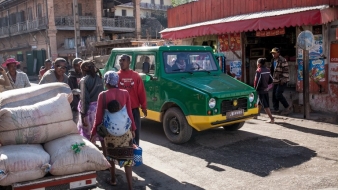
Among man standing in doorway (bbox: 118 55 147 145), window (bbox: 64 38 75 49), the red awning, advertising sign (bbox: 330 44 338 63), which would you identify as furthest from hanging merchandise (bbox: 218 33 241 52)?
window (bbox: 64 38 75 49)

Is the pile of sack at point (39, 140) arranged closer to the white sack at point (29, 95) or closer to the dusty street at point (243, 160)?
the white sack at point (29, 95)

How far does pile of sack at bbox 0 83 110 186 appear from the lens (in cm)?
337

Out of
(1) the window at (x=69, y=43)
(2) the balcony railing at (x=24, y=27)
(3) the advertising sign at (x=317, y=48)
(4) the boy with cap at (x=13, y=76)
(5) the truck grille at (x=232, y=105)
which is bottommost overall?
(5) the truck grille at (x=232, y=105)

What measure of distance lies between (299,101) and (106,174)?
21.8 ft

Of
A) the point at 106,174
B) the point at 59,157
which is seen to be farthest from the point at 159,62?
the point at 59,157

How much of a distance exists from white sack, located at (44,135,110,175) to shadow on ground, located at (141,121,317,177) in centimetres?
233

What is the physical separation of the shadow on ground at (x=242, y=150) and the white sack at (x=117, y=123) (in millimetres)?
1885

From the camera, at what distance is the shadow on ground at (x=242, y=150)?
5512 millimetres

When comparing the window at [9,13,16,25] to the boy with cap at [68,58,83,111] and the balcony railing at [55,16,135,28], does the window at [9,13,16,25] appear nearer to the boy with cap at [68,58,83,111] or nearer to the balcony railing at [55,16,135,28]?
the balcony railing at [55,16,135,28]

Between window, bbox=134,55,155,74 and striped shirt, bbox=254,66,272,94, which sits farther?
striped shirt, bbox=254,66,272,94

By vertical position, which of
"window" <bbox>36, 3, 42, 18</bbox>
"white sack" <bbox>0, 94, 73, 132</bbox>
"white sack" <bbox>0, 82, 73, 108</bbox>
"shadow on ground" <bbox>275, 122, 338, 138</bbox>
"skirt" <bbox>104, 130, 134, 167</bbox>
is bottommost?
"shadow on ground" <bbox>275, 122, 338, 138</bbox>

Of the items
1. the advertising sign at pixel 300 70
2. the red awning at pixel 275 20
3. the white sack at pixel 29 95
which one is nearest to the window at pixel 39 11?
the red awning at pixel 275 20

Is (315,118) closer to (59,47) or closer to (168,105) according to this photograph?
(168,105)

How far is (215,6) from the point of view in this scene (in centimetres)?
1272
